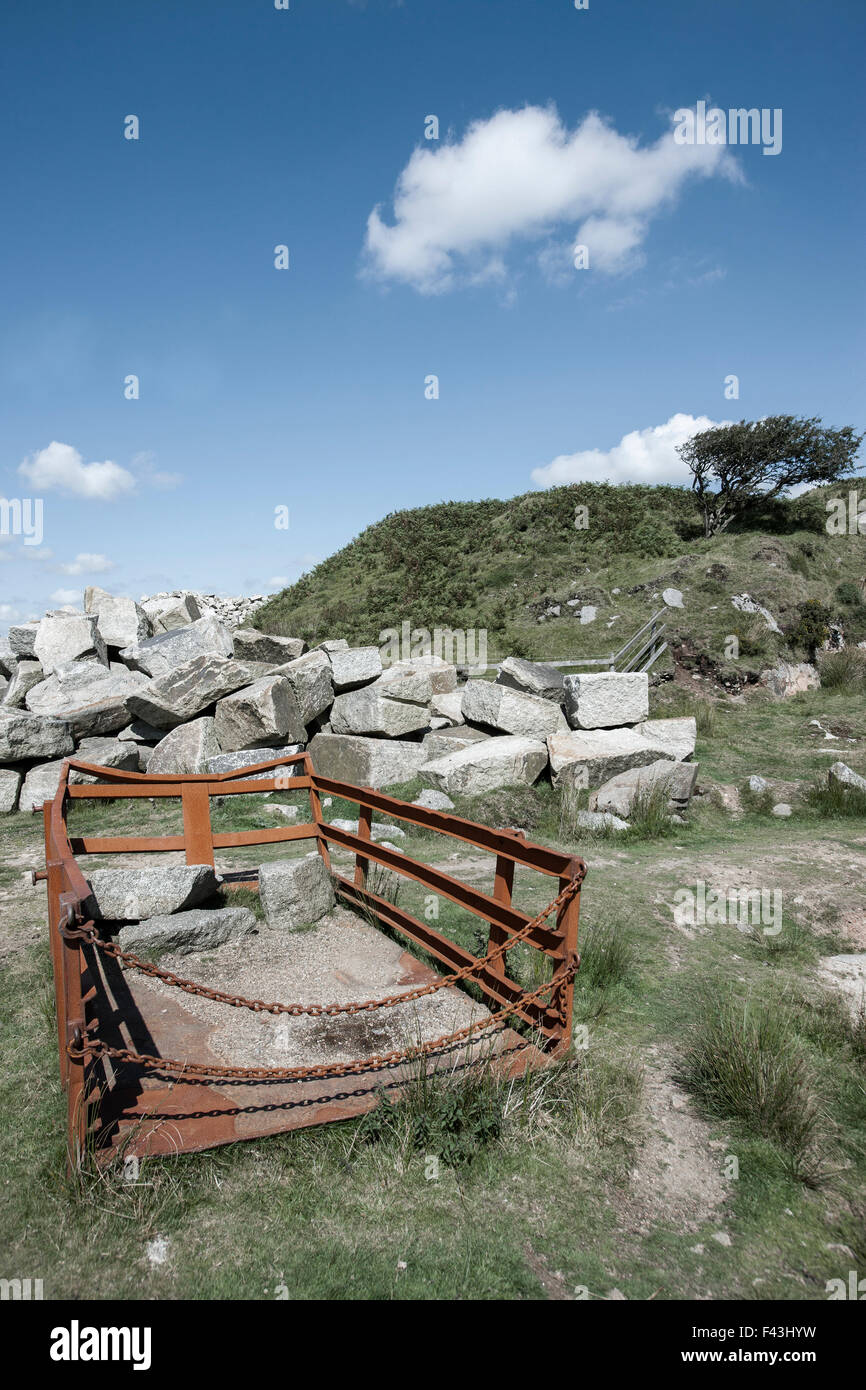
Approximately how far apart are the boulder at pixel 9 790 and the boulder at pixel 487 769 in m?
5.78

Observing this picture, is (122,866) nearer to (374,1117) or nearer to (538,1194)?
(374,1117)

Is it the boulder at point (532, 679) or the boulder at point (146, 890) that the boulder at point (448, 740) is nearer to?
the boulder at point (532, 679)

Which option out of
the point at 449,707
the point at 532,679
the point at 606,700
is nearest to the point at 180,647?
the point at 449,707

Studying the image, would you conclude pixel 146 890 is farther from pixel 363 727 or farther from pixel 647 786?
pixel 647 786

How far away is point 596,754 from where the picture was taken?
31.7 ft

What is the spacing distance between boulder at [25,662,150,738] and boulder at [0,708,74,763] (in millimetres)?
294

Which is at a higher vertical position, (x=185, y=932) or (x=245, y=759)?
(x=245, y=759)

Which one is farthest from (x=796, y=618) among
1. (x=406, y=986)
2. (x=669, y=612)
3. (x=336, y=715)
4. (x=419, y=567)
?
(x=406, y=986)

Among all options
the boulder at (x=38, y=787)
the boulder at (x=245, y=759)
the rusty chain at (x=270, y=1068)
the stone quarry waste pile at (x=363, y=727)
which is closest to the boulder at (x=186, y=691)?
the stone quarry waste pile at (x=363, y=727)

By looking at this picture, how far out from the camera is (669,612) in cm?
1734

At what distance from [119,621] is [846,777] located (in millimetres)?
13334

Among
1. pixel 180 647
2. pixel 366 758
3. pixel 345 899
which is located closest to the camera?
pixel 345 899

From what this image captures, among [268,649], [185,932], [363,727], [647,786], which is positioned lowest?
[185,932]
